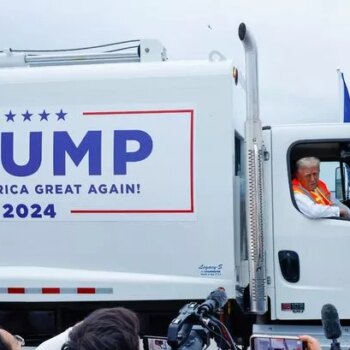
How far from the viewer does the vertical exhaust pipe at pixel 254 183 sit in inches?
179

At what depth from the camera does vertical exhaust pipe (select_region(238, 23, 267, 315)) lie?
4535 millimetres

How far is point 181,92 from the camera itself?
184 inches

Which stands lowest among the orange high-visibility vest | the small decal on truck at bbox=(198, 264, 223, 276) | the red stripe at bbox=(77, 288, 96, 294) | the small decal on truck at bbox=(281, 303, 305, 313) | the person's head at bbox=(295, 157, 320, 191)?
the small decal on truck at bbox=(281, 303, 305, 313)

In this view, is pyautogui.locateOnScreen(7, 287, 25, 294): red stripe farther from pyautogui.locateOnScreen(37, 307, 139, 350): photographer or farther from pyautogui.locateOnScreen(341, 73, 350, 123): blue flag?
pyautogui.locateOnScreen(341, 73, 350, 123): blue flag

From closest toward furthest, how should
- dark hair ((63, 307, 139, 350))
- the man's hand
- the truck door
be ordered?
1. dark hair ((63, 307, 139, 350))
2. the man's hand
3. the truck door

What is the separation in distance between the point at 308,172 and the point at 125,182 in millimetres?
1439

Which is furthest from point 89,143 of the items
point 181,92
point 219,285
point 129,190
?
point 219,285

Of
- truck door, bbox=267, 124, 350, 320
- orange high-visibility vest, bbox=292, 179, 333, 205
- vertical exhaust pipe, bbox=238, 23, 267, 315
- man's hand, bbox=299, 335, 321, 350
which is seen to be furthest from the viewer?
orange high-visibility vest, bbox=292, 179, 333, 205

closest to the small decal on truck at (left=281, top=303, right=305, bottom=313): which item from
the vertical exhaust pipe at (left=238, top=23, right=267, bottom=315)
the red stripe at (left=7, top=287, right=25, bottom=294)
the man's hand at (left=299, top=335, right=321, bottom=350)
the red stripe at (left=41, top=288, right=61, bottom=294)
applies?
the vertical exhaust pipe at (left=238, top=23, right=267, bottom=315)

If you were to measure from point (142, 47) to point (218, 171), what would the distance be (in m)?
1.34

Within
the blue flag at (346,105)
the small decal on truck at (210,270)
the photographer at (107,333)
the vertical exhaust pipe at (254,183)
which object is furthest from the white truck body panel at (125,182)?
the photographer at (107,333)

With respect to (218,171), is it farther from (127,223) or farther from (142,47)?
(142,47)

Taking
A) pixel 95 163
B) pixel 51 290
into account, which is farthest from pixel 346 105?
pixel 51 290

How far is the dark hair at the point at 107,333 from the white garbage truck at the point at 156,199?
258cm
